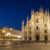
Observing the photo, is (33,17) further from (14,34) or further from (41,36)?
(14,34)

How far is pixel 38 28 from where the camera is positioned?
47.9 metres

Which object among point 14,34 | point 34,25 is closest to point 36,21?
point 34,25

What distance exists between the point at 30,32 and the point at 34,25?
138 inches

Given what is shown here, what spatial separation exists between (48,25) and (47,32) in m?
2.81

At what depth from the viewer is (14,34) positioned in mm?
56219

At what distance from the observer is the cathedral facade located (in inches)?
1813

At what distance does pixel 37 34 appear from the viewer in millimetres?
47719

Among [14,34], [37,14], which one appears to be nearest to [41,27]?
[37,14]

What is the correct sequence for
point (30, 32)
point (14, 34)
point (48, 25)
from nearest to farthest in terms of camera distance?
point (48, 25), point (30, 32), point (14, 34)

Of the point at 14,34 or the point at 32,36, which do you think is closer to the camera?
the point at 32,36

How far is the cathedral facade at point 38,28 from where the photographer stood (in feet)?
151

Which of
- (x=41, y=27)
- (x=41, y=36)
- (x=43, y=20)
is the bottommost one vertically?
(x=41, y=36)

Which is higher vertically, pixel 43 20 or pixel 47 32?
pixel 43 20

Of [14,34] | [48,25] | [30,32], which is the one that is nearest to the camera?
[48,25]
